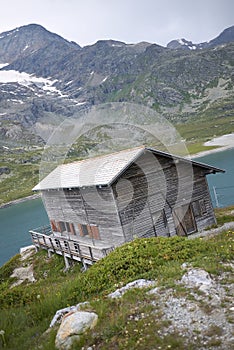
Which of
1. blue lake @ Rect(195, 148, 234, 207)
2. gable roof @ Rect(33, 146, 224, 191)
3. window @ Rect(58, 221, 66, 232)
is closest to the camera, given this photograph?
gable roof @ Rect(33, 146, 224, 191)

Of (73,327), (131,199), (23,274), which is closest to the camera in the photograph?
(73,327)

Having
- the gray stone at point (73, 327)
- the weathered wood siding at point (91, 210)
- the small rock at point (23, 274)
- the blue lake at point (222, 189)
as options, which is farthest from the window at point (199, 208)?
the gray stone at point (73, 327)

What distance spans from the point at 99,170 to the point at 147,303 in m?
17.5

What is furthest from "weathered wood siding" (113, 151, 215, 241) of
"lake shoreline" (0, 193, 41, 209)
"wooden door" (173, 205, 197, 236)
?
"lake shoreline" (0, 193, 41, 209)

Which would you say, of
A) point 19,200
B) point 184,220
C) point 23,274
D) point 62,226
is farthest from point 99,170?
point 19,200

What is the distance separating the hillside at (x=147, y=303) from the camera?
8.33 metres

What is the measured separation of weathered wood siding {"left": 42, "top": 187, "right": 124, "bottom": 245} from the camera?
2539 centimetres

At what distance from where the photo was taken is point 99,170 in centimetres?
2689

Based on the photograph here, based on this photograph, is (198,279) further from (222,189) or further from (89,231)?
(222,189)

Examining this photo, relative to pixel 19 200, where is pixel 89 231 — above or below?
above

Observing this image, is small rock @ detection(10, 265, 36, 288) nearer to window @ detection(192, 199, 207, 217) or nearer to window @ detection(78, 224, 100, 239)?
window @ detection(78, 224, 100, 239)

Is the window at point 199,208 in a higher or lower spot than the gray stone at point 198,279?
lower

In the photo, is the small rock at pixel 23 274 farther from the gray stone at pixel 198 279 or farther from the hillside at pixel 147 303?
the gray stone at pixel 198 279

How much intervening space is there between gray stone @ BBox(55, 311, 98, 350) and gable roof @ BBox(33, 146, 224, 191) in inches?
563
